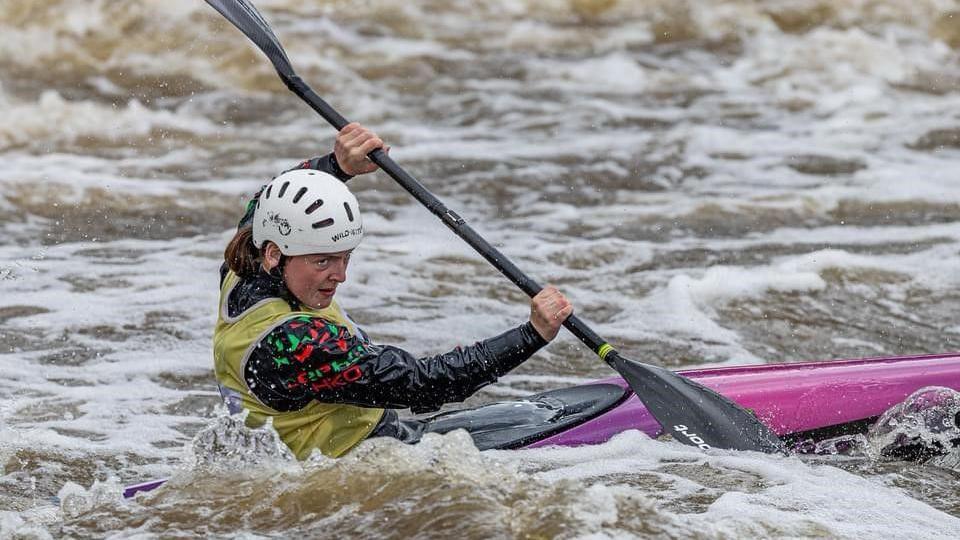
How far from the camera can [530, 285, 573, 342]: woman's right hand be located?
14.0 feet

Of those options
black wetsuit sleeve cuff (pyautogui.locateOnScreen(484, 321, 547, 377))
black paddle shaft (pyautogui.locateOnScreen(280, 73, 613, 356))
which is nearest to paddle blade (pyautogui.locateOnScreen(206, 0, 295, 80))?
black paddle shaft (pyautogui.locateOnScreen(280, 73, 613, 356))

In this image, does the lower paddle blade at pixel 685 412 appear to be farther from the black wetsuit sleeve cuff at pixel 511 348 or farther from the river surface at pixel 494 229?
the black wetsuit sleeve cuff at pixel 511 348

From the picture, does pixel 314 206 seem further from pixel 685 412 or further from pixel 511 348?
pixel 685 412

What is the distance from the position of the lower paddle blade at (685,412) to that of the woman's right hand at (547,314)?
26.6 inches

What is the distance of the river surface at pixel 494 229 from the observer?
4.27 meters

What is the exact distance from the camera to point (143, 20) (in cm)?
1390

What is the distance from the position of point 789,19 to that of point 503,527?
39.9 ft

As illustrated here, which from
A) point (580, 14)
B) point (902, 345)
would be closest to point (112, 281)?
point (902, 345)

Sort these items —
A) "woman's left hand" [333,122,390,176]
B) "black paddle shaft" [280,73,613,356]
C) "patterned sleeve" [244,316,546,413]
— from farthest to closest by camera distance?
→ "woman's left hand" [333,122,390,176], "black paddle shaft" [280,73,613,356], "patterned sleeve" [244,316,546,413]

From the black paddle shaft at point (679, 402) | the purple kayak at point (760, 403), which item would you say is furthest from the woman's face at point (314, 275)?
the purple kayak at point (760, 403)

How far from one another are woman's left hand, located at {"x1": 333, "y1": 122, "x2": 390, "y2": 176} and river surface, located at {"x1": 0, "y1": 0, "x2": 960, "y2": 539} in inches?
41.8

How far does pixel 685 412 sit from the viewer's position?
4.95m

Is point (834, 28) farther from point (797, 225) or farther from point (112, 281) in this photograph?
point (112, 281)

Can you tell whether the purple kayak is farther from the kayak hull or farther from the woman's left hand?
the woman's left hand
